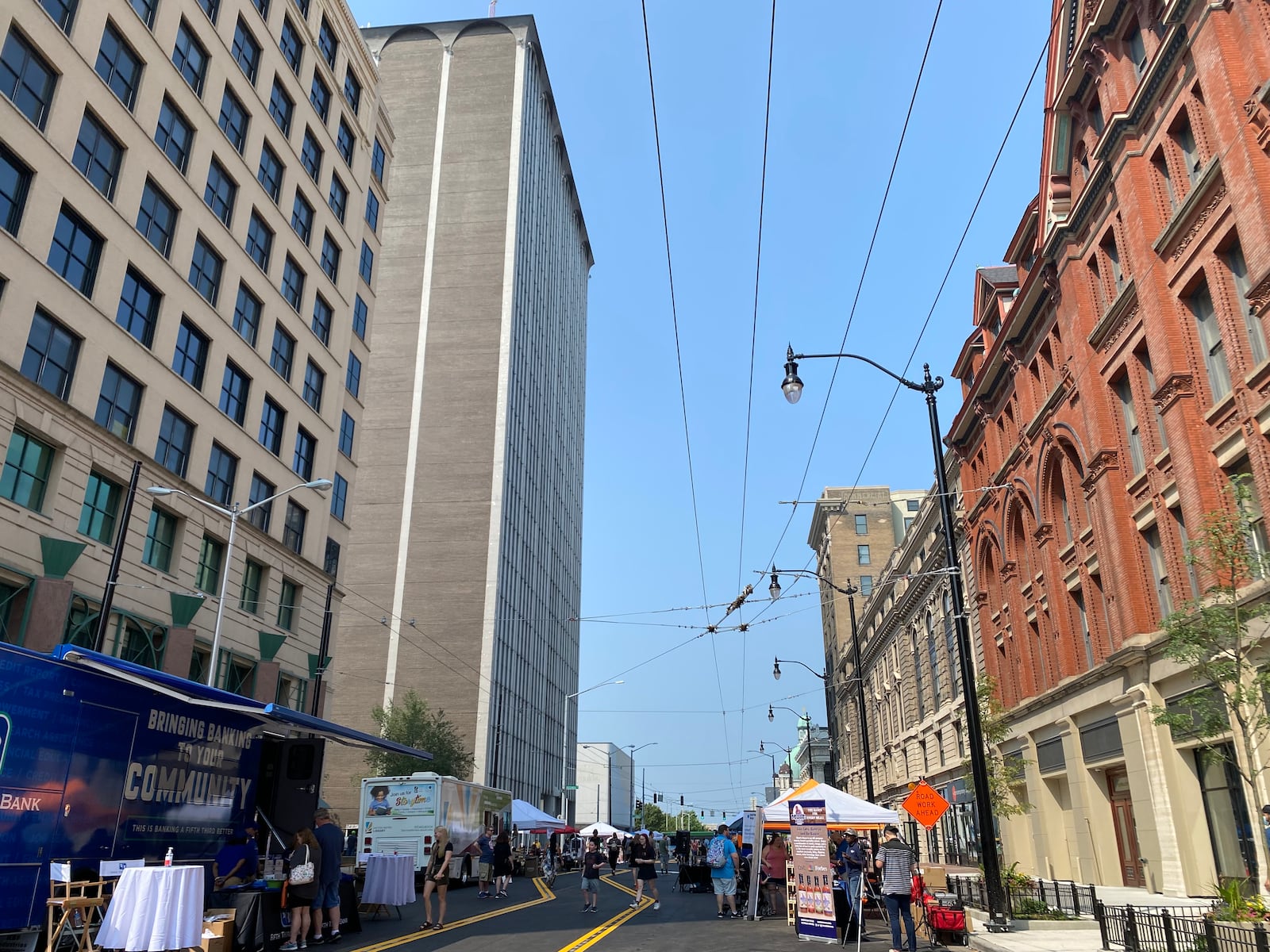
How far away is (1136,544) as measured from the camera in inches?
971

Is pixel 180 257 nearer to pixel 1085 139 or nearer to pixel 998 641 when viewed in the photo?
pixel 1085 139

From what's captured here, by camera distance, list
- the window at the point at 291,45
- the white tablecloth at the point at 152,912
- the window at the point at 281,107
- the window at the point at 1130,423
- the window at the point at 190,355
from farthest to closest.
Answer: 1. the window at the point at 291,45
2. the window at the point at 281,107
3. the window at the point at 190,355
4. the window at the point at 1130,423
5. the white tablecloth at the point at 152,912

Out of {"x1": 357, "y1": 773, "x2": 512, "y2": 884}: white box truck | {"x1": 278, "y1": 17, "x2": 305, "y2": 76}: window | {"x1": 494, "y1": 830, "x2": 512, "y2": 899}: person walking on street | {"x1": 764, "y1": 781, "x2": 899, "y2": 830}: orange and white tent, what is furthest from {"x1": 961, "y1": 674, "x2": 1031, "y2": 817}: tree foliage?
{"x1": 278, "y1": 17, "x2": 305, "y2": 76}: window

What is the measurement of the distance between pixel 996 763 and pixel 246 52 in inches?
1512

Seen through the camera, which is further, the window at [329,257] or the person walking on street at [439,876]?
the window at [329,257]

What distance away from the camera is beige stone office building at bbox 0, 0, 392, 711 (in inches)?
972

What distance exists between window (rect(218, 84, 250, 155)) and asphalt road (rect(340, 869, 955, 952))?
2774 centimetres

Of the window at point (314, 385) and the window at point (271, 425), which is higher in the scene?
the window at point (314, 385)

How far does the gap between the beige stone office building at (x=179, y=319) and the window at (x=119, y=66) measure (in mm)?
70

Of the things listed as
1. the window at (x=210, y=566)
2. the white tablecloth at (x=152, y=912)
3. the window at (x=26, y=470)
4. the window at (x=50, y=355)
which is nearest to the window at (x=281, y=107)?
the window at (x=50, y=355)

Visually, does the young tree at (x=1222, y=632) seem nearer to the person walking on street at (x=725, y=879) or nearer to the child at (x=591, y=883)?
the person walking on street at (x=725, y=879)

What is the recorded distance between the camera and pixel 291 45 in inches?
1612

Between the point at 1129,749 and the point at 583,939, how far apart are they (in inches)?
620

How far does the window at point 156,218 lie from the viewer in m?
30.1
